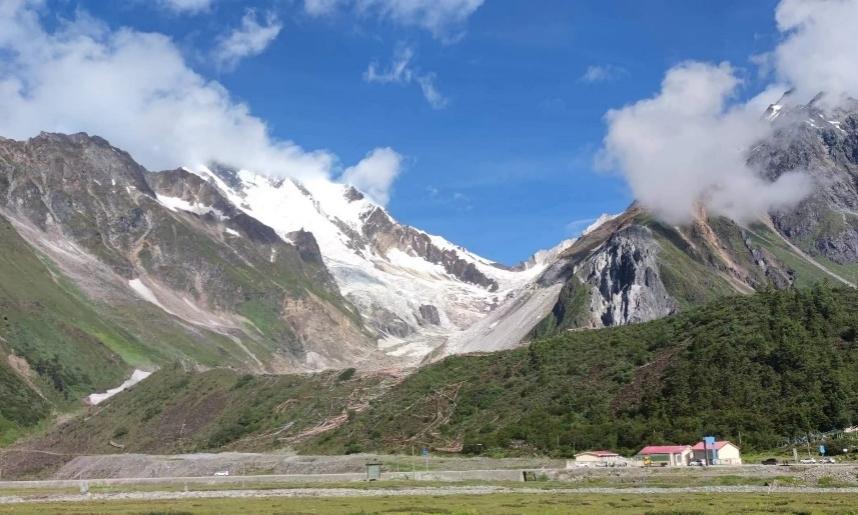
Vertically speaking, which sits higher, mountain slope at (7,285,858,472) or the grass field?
mountain slope at (7,285,858,472)

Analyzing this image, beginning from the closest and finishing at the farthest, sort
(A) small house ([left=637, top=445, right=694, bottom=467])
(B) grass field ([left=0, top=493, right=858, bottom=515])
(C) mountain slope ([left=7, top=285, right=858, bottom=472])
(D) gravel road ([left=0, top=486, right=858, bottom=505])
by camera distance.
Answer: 1. (B) grass field ([left=0, top=493, right=858, bottom=515])
2. (D) gravel road ([left=0, top=486, right=858, bottom=505])
3. (A) small house ([left=637, top=445, right=694, bottom=467])
4. (C) mountain slope ([left=7, top=285, right=858, bottom=472])

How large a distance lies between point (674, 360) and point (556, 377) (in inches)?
538

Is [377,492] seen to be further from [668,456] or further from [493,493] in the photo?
[668,456]

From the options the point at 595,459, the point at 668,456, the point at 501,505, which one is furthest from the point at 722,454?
the point at 501,505

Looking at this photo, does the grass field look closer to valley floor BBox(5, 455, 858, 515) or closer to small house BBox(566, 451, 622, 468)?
valley floor BBox(5, 455, 858, 515)

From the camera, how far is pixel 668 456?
2808 inches

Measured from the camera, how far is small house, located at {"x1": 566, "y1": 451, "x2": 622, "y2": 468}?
2830 inches

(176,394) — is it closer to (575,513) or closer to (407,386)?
(407,386)

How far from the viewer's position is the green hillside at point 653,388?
254ft

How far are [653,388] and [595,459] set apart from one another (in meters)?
16.0

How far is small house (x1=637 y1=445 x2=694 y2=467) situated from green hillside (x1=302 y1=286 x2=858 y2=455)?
5091 mm

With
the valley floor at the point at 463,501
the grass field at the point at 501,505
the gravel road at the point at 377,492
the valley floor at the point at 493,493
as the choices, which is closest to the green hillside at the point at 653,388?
the valley floor at the point at 493,493

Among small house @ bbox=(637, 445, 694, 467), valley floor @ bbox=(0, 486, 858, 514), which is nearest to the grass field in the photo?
valley floor @ bbox=(0, 486, 858, 514)

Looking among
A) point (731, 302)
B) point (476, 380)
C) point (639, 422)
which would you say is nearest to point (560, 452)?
point (639, 422)
